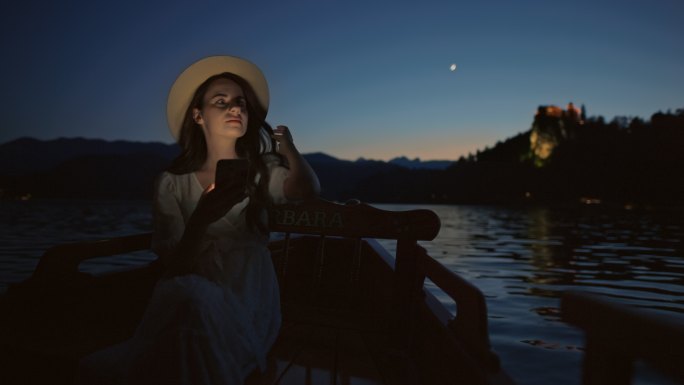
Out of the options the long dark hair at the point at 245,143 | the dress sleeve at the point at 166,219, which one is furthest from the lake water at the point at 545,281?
the dress sleeve at the point at 166,219

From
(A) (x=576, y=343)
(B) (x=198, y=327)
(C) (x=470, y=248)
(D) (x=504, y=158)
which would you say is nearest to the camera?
(B) (x=198, y=327)

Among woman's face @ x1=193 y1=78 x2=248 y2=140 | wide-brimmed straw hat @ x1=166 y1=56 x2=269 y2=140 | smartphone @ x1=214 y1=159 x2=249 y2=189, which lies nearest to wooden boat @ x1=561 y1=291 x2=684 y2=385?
smartphone @ x1=214 y1=159 x2=249 y2=189

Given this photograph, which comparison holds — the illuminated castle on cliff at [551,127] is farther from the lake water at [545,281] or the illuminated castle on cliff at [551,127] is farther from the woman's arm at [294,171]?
the woman's arm at [294,171]

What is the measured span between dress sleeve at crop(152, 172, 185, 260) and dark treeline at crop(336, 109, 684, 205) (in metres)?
123

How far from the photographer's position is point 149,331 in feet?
5.97

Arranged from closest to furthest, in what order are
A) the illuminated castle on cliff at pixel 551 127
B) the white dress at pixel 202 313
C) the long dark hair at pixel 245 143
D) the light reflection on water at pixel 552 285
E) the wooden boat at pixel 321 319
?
the white dress at pixel 202 313, the wooden boat at pixel 321 319, the long dark hair at pixel 245 143, the light reflection on water at pixel 552 285, the illuminated castle on cliff at pixel 551 127

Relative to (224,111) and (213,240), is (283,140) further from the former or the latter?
(213,240)

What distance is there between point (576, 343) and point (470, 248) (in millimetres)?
16233

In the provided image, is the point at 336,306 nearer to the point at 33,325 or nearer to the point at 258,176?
the point at 258,176

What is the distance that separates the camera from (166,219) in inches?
93.7

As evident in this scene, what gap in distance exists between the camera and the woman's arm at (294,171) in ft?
8.77

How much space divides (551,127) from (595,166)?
72.4ft

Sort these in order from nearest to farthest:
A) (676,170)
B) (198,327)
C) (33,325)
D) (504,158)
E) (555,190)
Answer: (198,327) < (33,325) < (676,170) < (555,190) < (504,158)

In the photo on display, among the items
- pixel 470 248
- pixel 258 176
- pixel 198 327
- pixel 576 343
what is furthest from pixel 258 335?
pixel 470 248
